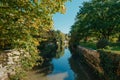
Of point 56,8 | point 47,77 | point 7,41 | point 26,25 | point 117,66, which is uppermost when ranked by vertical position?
point 56,8

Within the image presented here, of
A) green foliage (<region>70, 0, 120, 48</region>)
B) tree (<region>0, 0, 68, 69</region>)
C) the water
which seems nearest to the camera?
tree (<region>0, 0, 68, 69</region>)

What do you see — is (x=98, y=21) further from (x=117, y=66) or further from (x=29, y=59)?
(x=29, y=59)

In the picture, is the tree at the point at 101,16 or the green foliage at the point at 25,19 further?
the tree at the point at 101,16

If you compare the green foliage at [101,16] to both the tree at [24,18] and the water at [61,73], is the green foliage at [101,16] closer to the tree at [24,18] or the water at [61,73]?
the water at [61,73]

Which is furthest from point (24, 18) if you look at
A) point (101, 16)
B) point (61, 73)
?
point (101, 16)

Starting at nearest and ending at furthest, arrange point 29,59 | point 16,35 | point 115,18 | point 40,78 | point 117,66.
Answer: point 16,35 < point 29,59 < point 117,66 < point 40,78 < point 115,18

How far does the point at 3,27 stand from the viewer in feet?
29.1

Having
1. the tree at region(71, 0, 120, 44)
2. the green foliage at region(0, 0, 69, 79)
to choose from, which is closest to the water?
the tree at region(71, 0, 120, 44)

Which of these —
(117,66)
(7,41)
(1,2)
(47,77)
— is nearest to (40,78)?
(47,77)

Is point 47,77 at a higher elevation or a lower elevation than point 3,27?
lower

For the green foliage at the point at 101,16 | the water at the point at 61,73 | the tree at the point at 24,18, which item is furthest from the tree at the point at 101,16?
the tree at the point at 24,18

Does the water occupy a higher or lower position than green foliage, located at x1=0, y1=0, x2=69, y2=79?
lower

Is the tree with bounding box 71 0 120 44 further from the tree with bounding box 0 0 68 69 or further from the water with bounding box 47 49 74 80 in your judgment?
the tree with bounding box 0 0 68 69

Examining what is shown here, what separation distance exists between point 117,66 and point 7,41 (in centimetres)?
597
